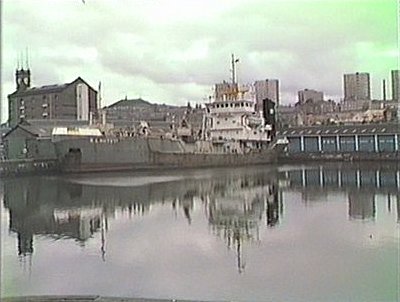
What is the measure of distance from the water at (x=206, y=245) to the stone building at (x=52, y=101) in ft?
64.3

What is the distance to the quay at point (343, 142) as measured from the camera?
26336 mm

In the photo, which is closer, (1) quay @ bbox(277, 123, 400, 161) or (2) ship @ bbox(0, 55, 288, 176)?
(2) ship @ bbox(0, 55, 288, 176)

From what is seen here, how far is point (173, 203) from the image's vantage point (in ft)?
31.0

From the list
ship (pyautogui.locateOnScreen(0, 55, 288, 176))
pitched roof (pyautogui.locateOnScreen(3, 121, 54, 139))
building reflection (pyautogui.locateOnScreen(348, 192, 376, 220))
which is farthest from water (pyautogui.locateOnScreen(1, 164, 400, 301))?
pitched roof (pyautogui.locateOnScreen(3, 121, 54, 139))

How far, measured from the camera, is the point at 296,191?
11633 millimetres

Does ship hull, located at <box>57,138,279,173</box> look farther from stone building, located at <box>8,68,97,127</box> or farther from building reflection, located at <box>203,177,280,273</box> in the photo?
stone building, located at <box>8,68,97,127</box>

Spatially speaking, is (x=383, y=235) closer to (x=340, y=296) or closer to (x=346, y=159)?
(x=340, y=296)

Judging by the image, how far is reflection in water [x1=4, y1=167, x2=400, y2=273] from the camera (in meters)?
6.40

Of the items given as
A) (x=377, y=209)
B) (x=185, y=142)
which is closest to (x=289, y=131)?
(x=185, y=142)

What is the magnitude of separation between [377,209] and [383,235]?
104 inches

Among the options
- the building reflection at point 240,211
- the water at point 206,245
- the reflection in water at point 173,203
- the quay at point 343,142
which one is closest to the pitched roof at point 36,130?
the reflection in water at point 173,203

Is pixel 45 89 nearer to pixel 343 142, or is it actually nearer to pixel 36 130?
pixel 36 130

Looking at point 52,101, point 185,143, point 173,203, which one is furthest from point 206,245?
point 52,101

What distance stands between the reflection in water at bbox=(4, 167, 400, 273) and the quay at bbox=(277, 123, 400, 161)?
42.0 feet
